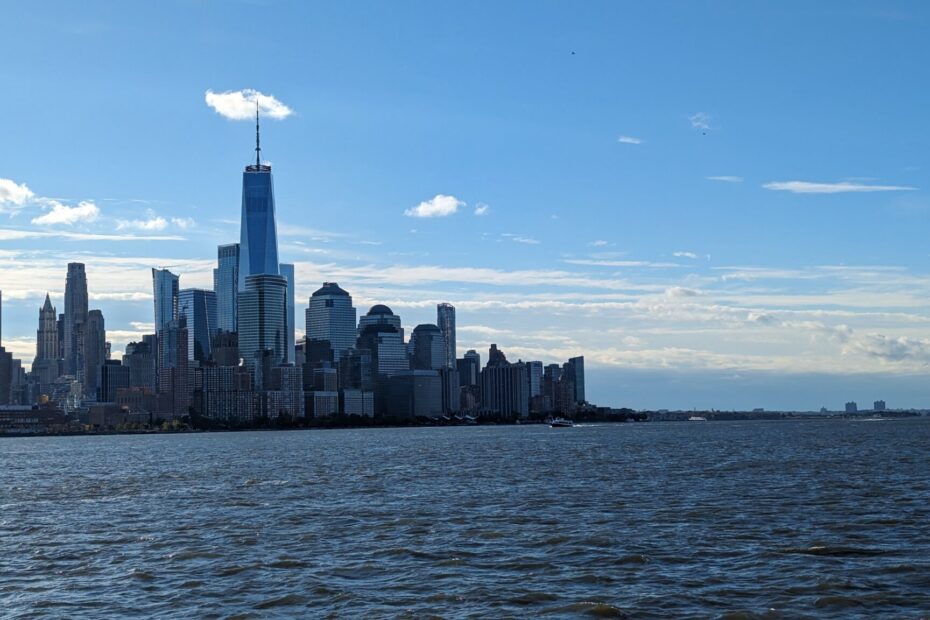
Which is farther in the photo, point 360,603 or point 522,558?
point 522,558

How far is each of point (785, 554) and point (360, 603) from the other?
18.7 meters

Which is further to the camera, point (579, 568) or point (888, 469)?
point (888, 469)

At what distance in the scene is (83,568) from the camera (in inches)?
1791

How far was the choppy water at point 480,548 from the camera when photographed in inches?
1432

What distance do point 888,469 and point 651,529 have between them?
5428 cm

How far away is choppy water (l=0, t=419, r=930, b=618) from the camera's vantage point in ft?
119

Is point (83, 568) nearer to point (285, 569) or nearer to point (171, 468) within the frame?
point (285, 569)

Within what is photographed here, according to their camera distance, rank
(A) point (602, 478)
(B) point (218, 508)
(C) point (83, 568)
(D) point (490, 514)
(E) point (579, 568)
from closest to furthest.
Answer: (E) point (579, 568)
(C) point (83, 568)
(D) point (490, 514)
(B) point (218, 508)
(A) point (602, 478)

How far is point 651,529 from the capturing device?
177 ft

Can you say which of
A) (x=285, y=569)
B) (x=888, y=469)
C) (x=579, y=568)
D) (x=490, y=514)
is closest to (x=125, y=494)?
(x=490, y=514)

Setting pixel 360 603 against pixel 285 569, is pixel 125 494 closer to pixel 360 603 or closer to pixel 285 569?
pixel 285 569

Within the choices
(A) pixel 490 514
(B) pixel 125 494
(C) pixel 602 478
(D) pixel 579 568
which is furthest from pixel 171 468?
(D) pixel 579 568

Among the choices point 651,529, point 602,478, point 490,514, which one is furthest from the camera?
point 602,478

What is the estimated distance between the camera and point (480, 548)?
48094mm
